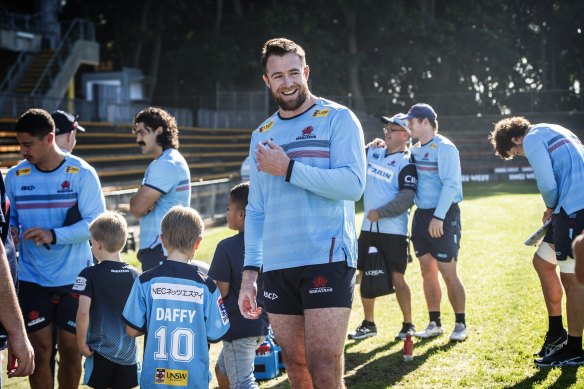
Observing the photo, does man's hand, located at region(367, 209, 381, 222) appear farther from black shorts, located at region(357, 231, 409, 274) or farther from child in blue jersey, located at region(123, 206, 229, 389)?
child in blue jersey, located at region(123, 206, 229, 389)

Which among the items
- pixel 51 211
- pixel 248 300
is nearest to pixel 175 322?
pixel 248 300

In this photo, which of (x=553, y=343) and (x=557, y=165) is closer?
(x=557, y=165)

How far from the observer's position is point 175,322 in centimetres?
420

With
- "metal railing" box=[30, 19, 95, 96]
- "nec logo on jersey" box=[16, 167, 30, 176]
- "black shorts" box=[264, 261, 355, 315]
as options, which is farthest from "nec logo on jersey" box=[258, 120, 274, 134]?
"metal railing" box=[30, 19, 95, 96]

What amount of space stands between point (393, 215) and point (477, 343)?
1490mm

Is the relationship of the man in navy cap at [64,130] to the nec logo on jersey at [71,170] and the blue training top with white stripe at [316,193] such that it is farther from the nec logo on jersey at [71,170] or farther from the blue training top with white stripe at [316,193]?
the blue training top with white stripe at [316,193]

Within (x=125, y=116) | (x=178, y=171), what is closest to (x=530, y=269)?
(x=178, y=171)

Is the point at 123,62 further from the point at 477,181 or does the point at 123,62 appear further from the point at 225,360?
the point at 225,360

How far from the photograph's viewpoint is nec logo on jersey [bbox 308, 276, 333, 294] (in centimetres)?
385

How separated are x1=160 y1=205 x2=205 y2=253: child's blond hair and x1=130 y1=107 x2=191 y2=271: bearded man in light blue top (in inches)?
56.5

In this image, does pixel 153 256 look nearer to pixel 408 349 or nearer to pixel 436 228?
pixel 408 349

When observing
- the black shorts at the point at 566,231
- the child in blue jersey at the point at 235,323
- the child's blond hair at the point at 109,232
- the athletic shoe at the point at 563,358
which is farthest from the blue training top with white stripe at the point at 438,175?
the child's blond hair at the point at 109,232

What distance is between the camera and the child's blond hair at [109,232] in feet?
16.4

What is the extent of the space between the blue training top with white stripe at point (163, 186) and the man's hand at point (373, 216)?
2189 millimetres
